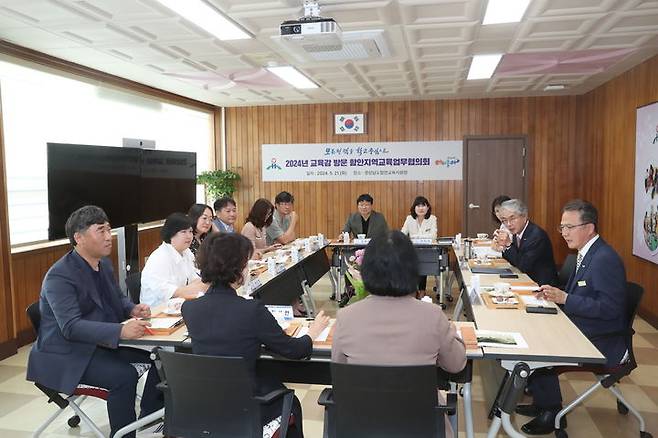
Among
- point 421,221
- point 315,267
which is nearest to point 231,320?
point 315,267

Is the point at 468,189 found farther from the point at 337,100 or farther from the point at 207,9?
the point at 207,9

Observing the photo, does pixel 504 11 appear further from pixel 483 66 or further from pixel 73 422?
pixel 73 422

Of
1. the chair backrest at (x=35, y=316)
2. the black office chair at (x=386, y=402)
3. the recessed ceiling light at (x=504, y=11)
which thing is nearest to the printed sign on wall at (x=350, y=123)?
the recessed ceiling light at (x=504, y=11)

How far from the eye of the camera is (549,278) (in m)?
4.30

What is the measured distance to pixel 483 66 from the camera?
589 centimetres

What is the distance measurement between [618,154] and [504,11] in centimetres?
360

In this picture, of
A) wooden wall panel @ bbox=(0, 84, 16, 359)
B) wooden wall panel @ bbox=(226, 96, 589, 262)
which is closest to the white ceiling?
wooden wall panel @ bbox=(0, 84, 16, 359)

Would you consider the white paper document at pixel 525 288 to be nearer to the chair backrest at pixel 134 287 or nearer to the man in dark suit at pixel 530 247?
the man in dark suit at pixel 530 247

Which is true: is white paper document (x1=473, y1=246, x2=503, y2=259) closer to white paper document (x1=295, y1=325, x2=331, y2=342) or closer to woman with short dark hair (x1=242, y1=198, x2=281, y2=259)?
woman with short dark hair (x1=242, y1=198, x2=281, y2=259)

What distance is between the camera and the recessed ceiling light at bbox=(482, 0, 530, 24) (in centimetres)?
374

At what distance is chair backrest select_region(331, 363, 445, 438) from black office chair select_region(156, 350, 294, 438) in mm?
353

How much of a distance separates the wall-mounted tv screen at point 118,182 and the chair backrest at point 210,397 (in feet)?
10.1

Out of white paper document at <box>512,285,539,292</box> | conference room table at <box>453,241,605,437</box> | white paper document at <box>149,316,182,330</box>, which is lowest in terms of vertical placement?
conference room table at <box>453,241,605,437</box>

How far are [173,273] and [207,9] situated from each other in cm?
191
